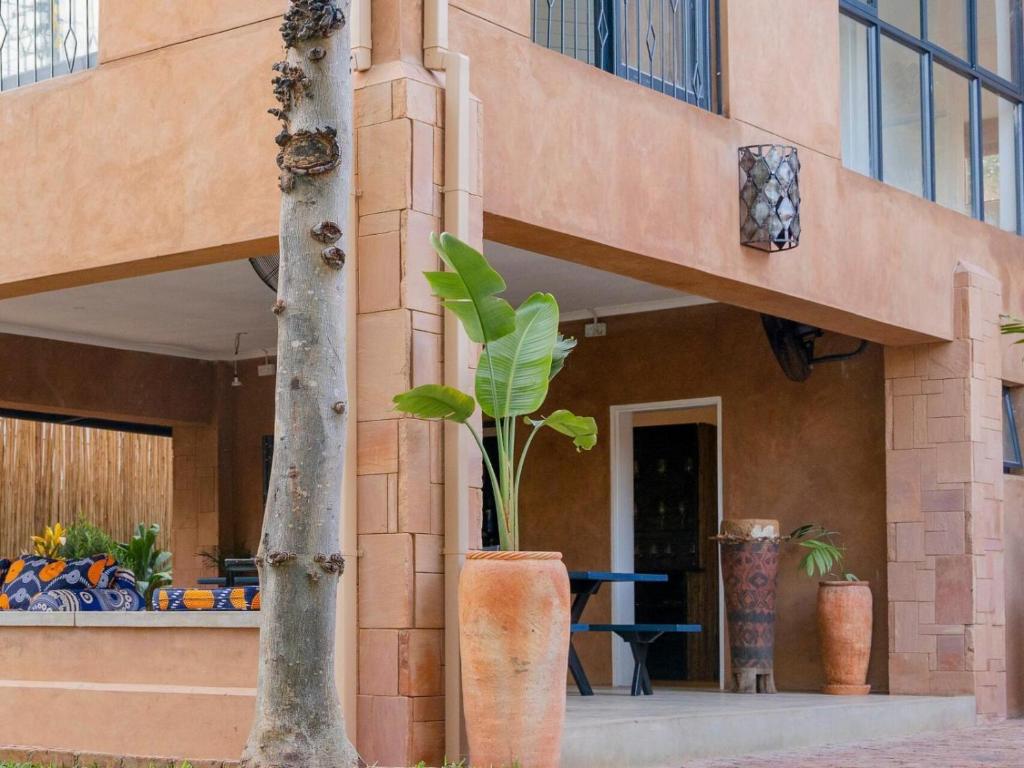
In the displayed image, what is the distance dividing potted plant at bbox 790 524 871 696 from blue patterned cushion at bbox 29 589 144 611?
172 inches

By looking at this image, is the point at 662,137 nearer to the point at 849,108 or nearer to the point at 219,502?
the point at 849,108

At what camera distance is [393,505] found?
593 cm

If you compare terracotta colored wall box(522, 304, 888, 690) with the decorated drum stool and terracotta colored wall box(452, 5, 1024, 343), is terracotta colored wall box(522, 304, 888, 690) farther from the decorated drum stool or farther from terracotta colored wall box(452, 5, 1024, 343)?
terracotta colored wall box(452, 5, 1024, 343)

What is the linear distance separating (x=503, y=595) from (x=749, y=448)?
17.5 ft

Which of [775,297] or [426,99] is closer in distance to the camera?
[426,99]

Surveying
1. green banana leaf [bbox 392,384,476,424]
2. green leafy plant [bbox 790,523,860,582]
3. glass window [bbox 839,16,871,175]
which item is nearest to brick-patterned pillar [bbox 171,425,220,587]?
green leafy plant [bbox 790,523,860,582]

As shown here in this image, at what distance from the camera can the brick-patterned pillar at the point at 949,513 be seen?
31.7ft

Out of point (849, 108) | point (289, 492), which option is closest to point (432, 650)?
point (289, 492)

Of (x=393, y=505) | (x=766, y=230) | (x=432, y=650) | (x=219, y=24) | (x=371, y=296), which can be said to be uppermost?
(x=219, y=24)

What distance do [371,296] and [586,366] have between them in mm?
5281

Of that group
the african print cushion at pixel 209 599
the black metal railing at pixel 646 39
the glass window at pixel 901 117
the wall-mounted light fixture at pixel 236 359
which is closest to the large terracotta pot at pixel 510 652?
the african print cushion at pixel 209 599

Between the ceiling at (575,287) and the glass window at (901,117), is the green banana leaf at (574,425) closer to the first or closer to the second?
the ceiling at (575,287)

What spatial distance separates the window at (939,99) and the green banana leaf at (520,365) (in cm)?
425

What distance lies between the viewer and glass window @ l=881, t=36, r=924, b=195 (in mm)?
10000
